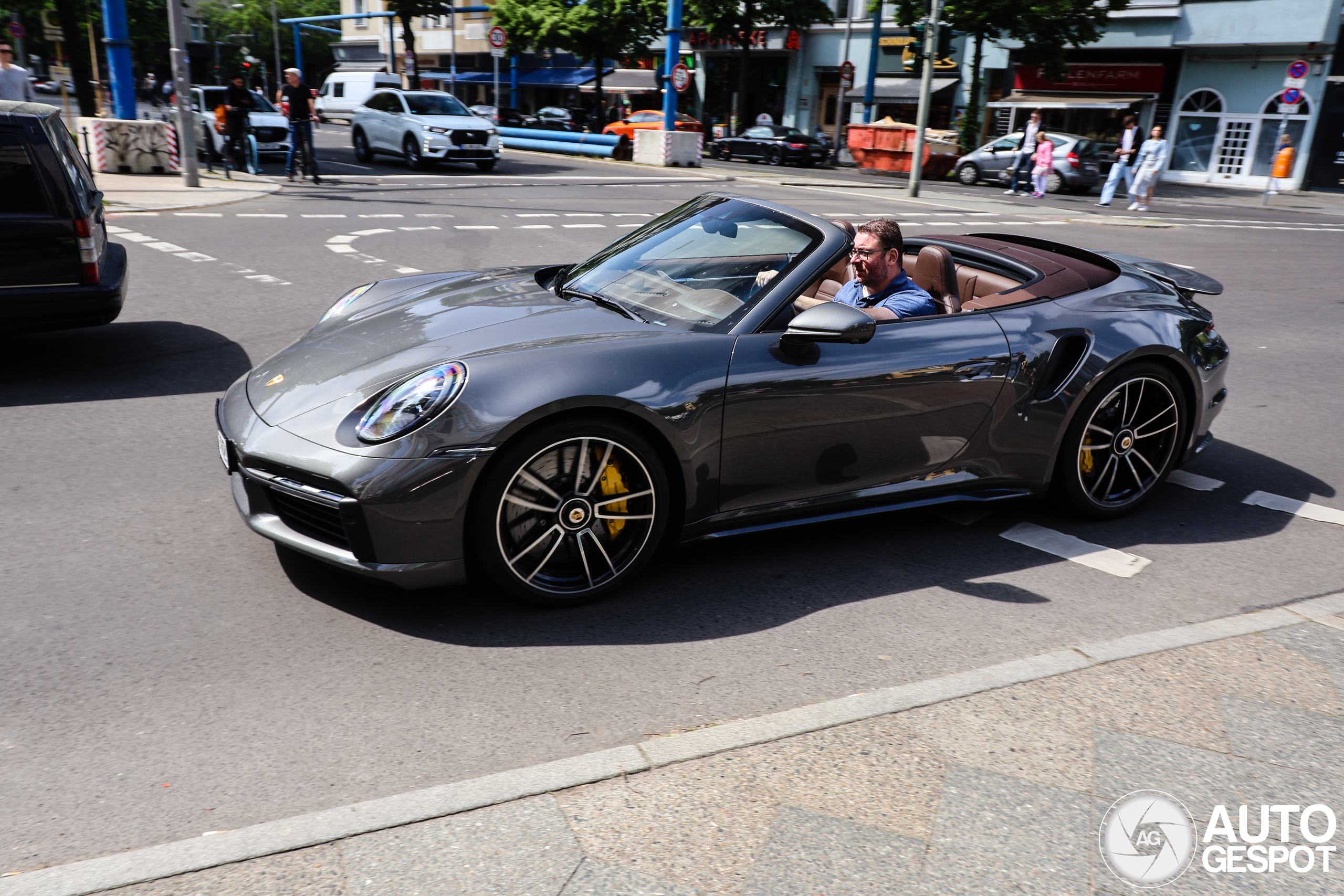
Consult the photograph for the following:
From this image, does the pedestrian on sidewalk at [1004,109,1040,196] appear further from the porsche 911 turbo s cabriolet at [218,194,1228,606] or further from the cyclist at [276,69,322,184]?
the porsche 911 turbo s cabriolet at [218,194,1228,606]

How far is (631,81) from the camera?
185 ft

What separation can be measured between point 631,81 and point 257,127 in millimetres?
37962

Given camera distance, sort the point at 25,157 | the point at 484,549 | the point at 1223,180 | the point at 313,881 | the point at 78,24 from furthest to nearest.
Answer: the point at 1223,180, the point at 78,24, the point at 25,157, the point at 484,549, the point at 313,881

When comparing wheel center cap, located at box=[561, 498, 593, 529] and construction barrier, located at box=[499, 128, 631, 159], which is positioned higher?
wheel center cap, located at box=[561, 498, 593, 529]

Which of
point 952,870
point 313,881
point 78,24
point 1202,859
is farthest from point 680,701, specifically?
point 78,24

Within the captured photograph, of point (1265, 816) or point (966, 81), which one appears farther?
point (966, 81)

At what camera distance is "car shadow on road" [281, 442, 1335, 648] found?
141 inches

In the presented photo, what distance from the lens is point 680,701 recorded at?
316cm

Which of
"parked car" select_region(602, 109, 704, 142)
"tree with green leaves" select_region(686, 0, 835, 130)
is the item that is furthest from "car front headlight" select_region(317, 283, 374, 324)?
"tree with green leaves" select_region(686, 0, 835, 130)

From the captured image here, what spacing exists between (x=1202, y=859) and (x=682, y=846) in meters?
1.27

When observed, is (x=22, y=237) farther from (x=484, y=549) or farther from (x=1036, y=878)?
(x=1036, y=878)

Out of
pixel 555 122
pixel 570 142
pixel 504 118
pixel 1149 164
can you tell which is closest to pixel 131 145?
pixel 570 142

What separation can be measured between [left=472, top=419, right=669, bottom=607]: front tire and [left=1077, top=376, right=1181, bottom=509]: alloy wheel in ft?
6.98

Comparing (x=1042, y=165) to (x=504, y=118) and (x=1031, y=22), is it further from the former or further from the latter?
(x=504, y=118)
